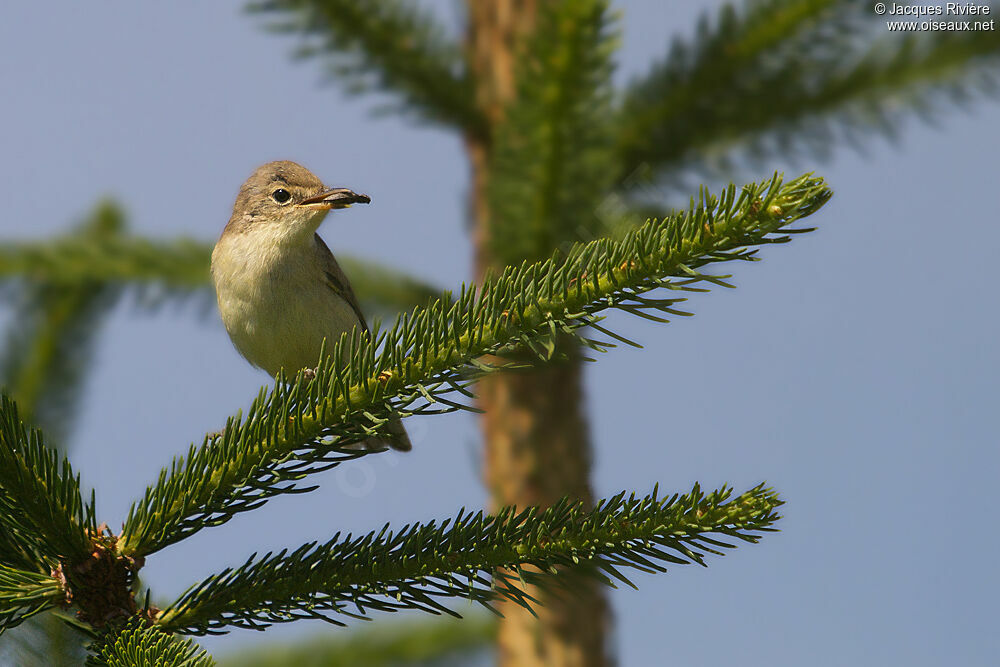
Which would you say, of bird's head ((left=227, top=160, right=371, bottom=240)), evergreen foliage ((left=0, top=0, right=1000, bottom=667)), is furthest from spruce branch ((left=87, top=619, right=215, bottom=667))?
bird's head ((left=227, top=160, right=371, bottom=240))

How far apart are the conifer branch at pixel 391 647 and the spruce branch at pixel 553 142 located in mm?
1912

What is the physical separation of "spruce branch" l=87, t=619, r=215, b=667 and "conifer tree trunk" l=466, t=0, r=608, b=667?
1905mm

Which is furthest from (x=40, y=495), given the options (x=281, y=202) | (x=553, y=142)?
(x=281, y=202)

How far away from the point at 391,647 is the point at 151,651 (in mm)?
3197

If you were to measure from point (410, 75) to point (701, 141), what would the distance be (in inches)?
53.4

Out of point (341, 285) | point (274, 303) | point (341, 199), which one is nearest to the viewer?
point (341, 199)

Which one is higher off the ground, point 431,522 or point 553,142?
point 553,142

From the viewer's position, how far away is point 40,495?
2.15 metres

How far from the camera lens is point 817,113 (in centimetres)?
436

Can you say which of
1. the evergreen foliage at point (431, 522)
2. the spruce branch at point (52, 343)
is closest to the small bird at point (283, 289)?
the spruce branch at point (52, 343)

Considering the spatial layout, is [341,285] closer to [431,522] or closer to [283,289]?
[283,289]

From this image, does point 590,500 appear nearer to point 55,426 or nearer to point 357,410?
point 357,410

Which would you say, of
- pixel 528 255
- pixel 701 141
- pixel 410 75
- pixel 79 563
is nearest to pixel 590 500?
pixel 528 255

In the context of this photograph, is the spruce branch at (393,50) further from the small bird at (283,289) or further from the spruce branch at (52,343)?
the spruce branch at (52,343)
